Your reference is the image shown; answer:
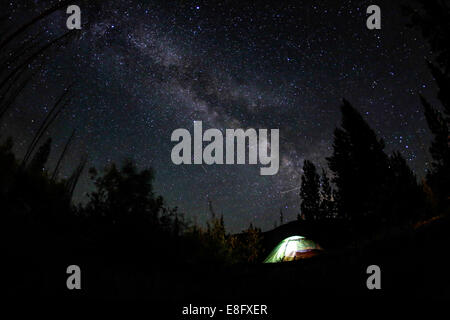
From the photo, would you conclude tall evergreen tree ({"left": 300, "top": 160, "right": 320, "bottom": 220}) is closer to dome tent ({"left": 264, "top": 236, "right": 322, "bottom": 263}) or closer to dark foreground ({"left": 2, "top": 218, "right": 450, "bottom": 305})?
dome tent ({"left": 264, "top": 236, "right": 322, "bottom": 263})

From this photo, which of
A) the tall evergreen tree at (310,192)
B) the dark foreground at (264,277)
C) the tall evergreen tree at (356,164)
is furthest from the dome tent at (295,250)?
the tall evergreen tree at (310,192)

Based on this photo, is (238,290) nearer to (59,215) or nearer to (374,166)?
(59,215)

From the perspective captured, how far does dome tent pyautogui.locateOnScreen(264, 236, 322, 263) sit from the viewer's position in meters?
12.3

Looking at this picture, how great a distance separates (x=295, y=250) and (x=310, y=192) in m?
24.6

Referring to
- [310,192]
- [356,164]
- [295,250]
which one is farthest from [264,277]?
[310,192]

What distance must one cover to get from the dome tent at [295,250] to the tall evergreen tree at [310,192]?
873 inches

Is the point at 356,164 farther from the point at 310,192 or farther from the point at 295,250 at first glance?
the point at 295,250

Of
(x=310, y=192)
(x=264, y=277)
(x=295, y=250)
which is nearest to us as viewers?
(x=264, y=277)

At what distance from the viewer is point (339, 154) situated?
2691cm

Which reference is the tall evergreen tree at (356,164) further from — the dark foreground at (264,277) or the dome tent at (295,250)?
the dark foreground at (264,277)

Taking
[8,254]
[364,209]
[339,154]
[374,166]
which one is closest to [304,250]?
[8,254]

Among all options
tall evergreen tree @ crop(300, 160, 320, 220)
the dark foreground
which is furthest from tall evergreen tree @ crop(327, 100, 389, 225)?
the dark foreground

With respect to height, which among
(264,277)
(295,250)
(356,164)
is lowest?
(295,250)

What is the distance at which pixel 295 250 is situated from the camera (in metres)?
12.6
